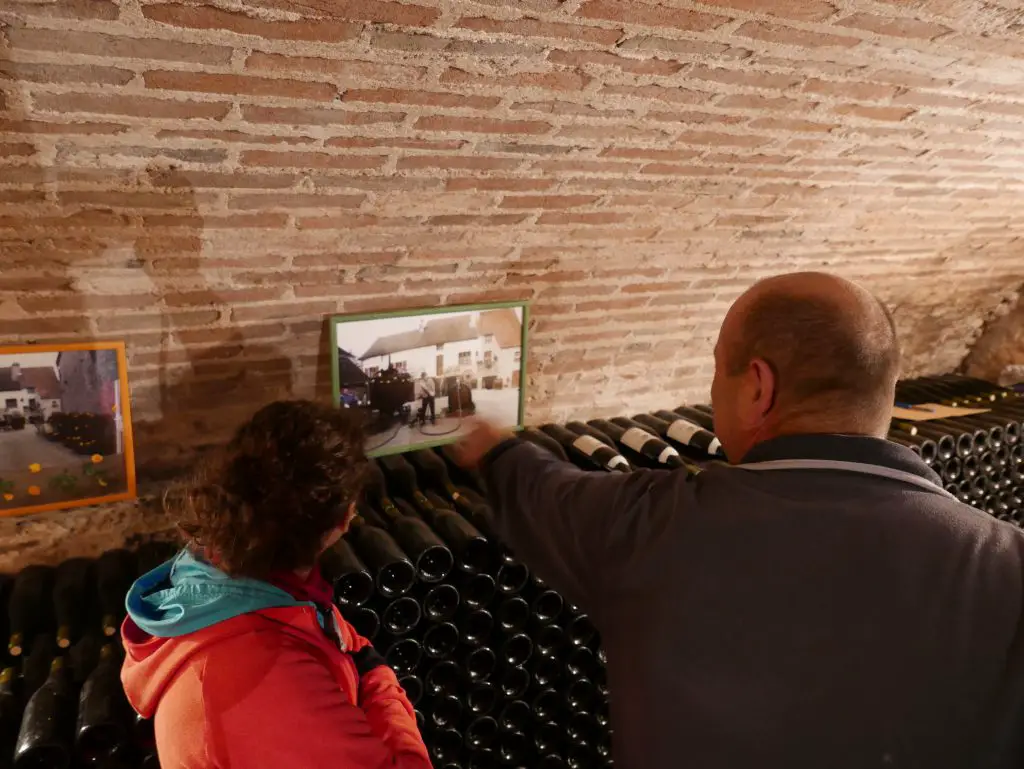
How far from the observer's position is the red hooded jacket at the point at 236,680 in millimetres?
1064

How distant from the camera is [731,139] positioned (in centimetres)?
200

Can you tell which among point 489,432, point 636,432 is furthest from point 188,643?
point 636,432

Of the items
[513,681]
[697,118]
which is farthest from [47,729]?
[697,118]

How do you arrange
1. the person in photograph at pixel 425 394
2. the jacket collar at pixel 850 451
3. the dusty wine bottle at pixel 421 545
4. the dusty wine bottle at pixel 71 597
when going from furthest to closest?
the person in photograph at pixel 425 394 < the dusty wine bottle at pixel 421 545 < the dusty wine bottle at pixel 71 597 < the jacket collar at pixel 850 451

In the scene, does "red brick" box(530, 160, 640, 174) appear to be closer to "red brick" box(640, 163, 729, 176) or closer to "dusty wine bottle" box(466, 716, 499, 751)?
"red brick" box(640, 163, 729, 176)

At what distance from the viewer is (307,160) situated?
5.29 ft

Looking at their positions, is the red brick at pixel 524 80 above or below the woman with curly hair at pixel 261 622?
above

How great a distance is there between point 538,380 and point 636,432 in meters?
0.44

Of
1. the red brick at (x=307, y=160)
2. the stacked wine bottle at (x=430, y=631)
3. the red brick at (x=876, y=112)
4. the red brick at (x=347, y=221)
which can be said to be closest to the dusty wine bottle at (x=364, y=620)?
the stacked wine bottle at (x=430, y=631)

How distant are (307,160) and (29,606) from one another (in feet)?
4.54

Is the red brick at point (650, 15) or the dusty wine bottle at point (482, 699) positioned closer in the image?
the red brick at point (650, 15)

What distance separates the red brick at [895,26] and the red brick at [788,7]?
0.08 m

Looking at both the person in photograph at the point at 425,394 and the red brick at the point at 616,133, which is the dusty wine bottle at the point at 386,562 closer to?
the person in photograph at the point at 425,394

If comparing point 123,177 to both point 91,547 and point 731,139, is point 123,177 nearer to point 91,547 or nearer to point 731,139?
point 91,547
